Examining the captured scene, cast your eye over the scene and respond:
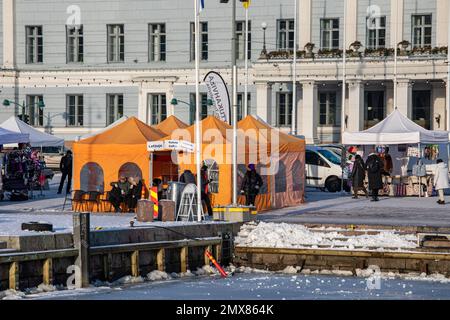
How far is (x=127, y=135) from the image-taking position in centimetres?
4184

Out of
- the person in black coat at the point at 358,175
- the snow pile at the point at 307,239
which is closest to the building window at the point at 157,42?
the person in black coat at the point at 358,175

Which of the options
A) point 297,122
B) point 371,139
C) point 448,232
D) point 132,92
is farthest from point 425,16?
point 448,232

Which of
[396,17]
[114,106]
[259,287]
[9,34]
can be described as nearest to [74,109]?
[114,106]

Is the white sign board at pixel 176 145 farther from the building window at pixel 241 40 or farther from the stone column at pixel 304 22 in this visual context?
the building window at pixel 241 40

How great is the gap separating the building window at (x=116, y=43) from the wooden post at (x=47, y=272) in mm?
53108

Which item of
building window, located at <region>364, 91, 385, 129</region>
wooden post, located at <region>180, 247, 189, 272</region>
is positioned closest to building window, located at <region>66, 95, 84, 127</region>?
building window, located at <region>364, 91, 385, 129</region>

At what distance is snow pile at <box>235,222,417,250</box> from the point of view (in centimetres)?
3072

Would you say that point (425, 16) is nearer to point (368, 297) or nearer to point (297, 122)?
point (297, 122)

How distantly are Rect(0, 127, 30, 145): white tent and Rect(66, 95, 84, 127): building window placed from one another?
3218cm

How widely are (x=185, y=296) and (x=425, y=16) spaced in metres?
49.0

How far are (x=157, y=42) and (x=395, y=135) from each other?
33.3 meters

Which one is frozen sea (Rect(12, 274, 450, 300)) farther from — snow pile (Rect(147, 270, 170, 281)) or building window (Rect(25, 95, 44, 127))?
building window (Rect(25, 95, 44, 127))

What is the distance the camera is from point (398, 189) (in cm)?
4822

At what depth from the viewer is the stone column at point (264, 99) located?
233 ft
